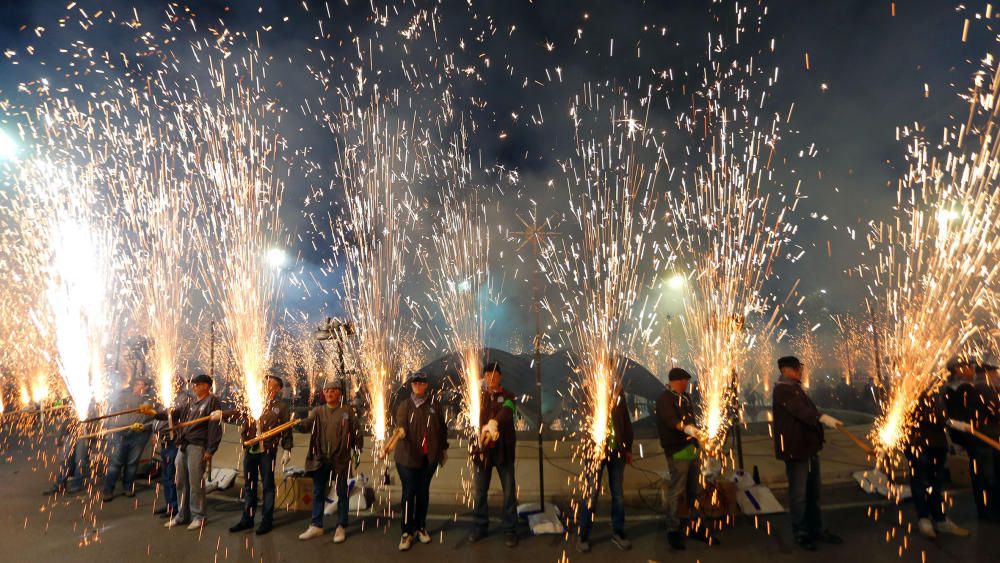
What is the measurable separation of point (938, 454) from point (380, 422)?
34.2 feet

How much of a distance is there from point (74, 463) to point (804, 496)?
12.0 m

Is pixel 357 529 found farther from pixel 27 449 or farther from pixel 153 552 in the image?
pixel 27 449

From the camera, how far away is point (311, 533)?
19.8 ft

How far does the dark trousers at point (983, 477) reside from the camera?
240 inches

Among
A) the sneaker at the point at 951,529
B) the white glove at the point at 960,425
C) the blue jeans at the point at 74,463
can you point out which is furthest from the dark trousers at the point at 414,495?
the blue jeans at the point at 74,463

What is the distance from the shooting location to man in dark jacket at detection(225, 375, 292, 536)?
20.9 feet

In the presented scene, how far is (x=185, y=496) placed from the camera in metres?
6.72

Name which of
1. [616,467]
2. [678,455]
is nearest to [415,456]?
[616,467]

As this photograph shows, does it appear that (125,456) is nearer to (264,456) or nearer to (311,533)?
(264,456)

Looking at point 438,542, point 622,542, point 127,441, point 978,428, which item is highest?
point 978,428

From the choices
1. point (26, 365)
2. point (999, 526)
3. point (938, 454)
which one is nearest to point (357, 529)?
point (938, 454)

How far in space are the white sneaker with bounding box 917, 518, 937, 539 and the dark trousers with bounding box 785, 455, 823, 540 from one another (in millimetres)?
1192

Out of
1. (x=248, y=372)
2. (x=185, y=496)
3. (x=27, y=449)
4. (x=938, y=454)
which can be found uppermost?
(x=248, y=372)

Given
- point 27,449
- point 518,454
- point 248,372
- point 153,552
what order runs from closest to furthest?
point 153,552 < point 248,372 < point 518,454 < point 27,449
